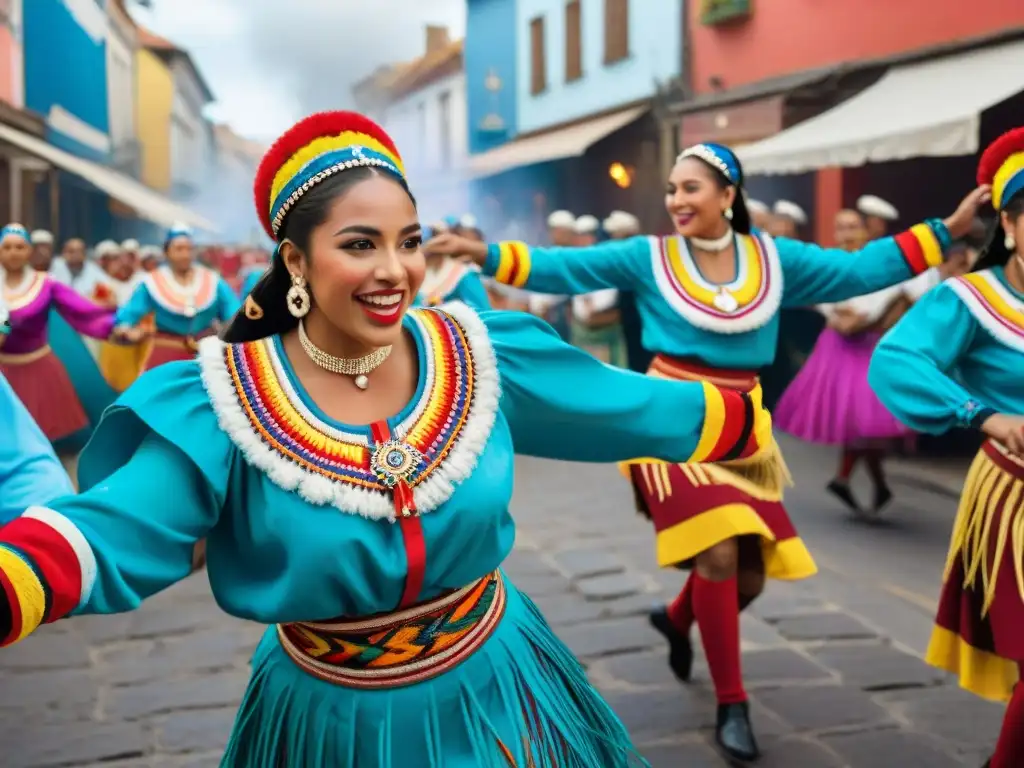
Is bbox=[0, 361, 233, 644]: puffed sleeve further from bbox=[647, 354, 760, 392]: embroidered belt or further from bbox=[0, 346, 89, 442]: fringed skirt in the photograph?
bbox=[0, 346, 89, 442]: fringed skirt

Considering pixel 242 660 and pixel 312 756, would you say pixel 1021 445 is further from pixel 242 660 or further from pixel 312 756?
pixel 242 660

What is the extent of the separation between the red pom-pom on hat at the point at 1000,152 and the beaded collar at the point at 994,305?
1.12 feet

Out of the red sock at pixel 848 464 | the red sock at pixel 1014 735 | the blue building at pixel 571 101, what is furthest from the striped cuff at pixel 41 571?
the blue building at pixel 571 101

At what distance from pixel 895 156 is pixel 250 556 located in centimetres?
786

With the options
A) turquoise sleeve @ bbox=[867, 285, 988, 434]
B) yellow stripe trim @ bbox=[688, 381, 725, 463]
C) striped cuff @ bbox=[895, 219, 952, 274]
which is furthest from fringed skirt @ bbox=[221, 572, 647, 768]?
striped cuff @ bbox=[895, 219, 952, 274]

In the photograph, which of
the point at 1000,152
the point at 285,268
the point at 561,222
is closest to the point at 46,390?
the point at 561,222

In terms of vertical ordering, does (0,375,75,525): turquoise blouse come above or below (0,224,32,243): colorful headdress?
below

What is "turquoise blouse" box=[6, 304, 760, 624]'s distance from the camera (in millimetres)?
1984

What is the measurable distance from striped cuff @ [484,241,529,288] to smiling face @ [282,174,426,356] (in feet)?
7.67

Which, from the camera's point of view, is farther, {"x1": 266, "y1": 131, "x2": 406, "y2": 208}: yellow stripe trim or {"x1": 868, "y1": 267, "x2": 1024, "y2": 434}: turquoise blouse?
{"x1": 868, "y1": 267, "x2": 1024, "y2": 434}: turquoise blouse

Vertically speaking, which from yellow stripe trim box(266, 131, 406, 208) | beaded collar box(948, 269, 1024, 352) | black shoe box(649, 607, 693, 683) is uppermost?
yellow stripe trim box(266, 131, 406, 208)

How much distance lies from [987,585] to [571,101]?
1918 centimetres

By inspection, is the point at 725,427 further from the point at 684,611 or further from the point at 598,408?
the point at 684,611

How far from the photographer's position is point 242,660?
16.2 feet
